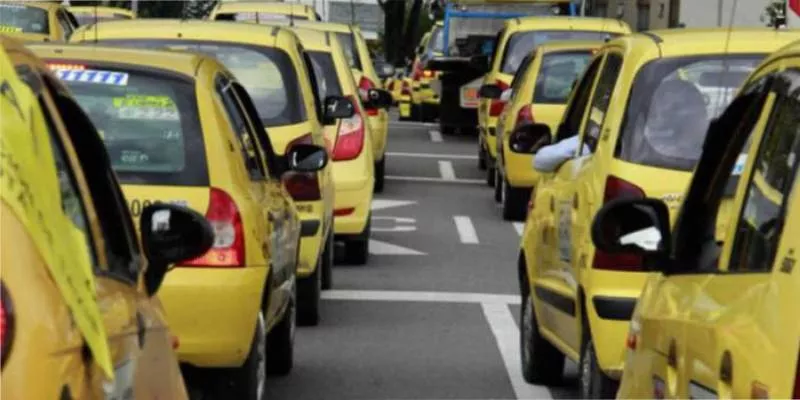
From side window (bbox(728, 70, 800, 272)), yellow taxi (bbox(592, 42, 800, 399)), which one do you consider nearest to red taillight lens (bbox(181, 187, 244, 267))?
yellow taxi (bbox(592, 42, 800, 399))

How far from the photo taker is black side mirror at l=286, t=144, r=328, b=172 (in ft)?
34.6

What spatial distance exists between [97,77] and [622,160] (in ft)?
6.97

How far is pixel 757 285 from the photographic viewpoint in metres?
4.28

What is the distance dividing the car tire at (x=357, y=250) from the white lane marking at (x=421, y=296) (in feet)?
4.17

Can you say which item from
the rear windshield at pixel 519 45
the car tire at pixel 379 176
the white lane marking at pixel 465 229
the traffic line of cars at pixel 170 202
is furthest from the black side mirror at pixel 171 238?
the rear windshield at pixel 519 45

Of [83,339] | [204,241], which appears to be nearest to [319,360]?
[204,241]

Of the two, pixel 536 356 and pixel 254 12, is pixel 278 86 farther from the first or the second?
pixel 254 12

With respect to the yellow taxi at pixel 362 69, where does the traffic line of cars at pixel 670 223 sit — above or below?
above

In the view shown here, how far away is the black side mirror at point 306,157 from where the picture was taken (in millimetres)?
10547

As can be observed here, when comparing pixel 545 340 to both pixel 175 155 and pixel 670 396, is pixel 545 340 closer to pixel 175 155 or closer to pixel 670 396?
pixel 175 155

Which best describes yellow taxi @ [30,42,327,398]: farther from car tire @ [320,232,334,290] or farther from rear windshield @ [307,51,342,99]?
rear windshield @ [307,51,342,99]

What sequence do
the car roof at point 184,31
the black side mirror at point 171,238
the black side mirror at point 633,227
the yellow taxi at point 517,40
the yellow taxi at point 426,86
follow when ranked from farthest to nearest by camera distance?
the yellow taxi at point 426,86, the yellow taxi at point 517,40, the car roof at point 184,31, the black side mirror at point 171,238, the black side mirror at point 633,227

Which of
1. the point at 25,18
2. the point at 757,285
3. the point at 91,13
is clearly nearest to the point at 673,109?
the point at 757,285

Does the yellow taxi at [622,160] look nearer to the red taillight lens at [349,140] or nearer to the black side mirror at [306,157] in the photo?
the black side mirror at [306,157]
